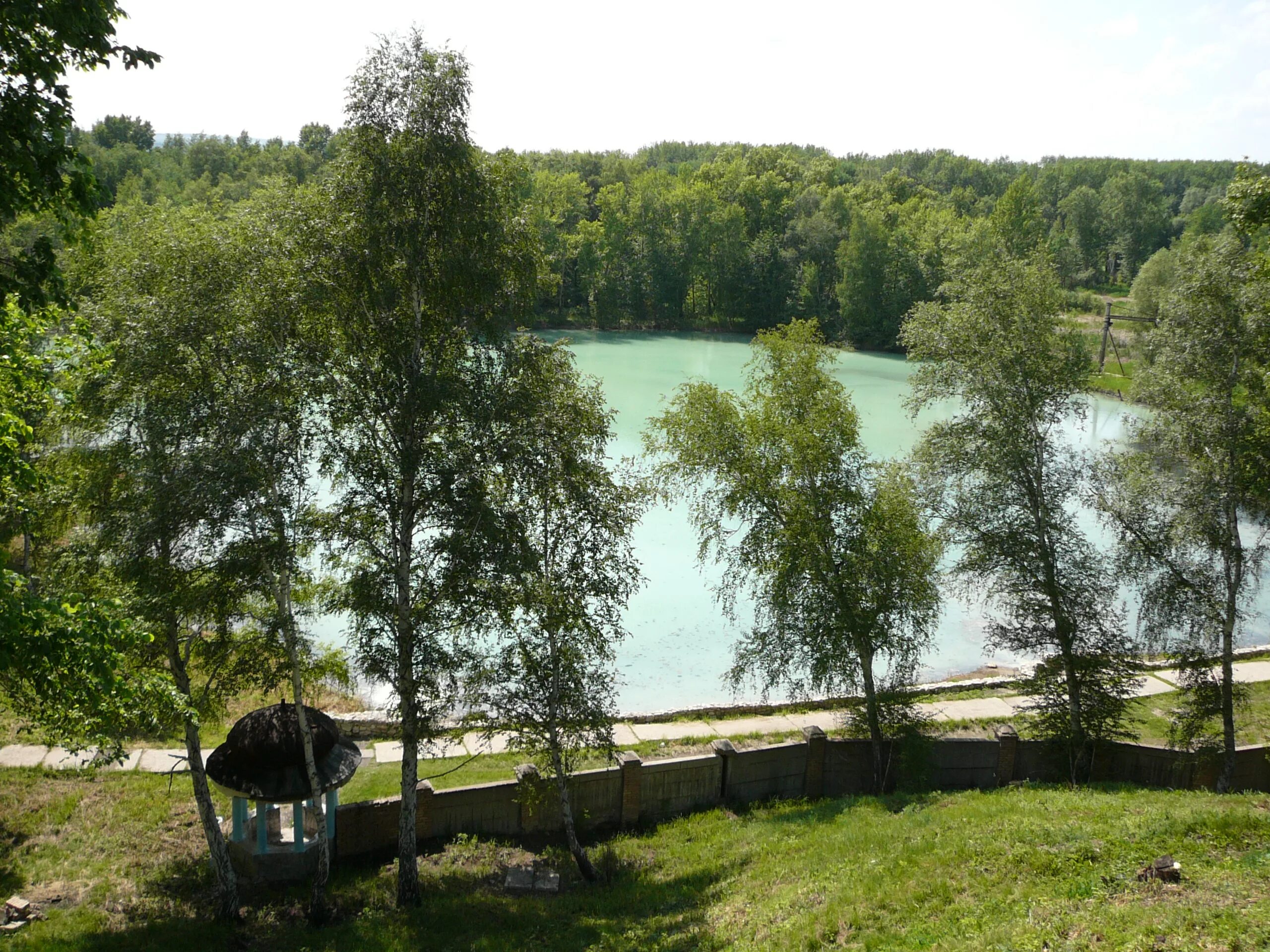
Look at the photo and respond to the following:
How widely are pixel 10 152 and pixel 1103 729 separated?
17199 mm

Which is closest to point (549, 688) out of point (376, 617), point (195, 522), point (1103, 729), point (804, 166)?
point (376, 617)

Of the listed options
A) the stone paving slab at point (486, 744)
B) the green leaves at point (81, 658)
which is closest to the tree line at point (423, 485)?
the green leaves at point (81, 658)

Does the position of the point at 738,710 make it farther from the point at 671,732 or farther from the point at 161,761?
the point at 161,761

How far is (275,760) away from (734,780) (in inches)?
293

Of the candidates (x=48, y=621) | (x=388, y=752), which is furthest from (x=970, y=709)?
(x=48, y=621)

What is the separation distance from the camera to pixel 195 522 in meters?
10.4

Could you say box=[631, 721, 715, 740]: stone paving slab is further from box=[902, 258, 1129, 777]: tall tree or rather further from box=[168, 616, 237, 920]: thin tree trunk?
box=[168, 616, 237, 920]: thin tree trunk

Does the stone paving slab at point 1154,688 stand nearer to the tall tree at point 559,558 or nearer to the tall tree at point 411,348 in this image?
the tall tree at point 559,558

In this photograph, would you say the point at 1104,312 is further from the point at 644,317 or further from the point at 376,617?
the point at 376,617

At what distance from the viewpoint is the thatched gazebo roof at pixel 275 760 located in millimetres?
12164

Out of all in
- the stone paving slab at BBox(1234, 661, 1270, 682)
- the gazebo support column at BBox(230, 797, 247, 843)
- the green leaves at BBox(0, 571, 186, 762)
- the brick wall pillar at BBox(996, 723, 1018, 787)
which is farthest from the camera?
the stone paving slab at BBox(1234, 661, 1270, 682)

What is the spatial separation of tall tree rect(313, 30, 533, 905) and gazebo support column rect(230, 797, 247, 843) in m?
2.72

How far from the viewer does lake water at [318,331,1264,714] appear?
21703 millimetres

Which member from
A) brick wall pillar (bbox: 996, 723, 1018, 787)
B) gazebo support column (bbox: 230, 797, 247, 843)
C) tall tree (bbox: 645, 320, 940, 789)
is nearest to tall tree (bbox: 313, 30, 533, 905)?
gazebo support column (bbox: 230, 797, 247, 843)
